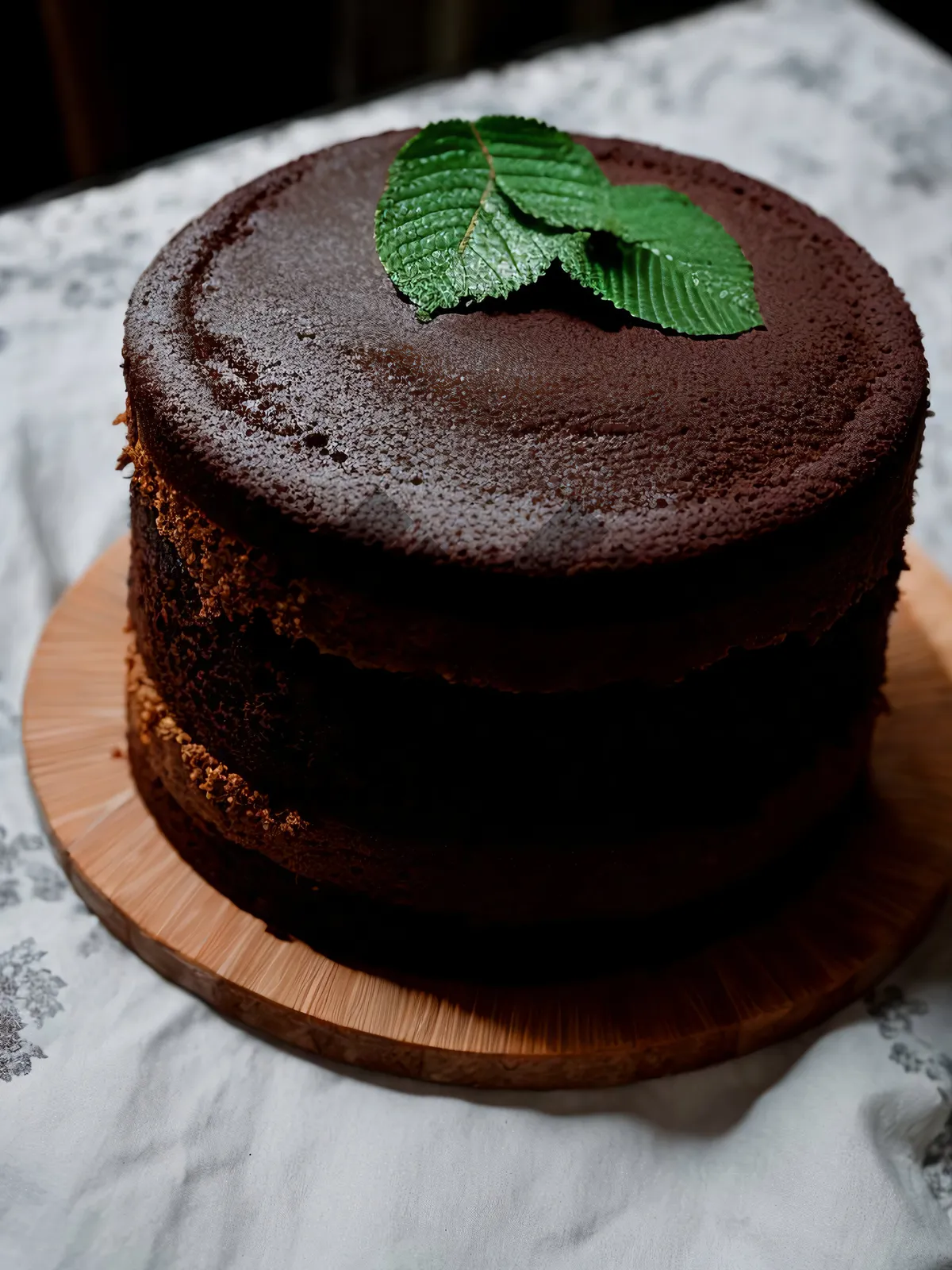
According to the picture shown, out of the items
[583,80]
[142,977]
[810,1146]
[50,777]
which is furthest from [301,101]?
[810,1146]

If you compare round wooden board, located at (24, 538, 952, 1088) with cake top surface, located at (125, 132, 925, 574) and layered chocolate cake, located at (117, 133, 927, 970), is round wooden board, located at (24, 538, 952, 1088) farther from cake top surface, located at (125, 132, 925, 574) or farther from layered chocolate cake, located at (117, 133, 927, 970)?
cake top surface, located at (125, 132, 925, 574)

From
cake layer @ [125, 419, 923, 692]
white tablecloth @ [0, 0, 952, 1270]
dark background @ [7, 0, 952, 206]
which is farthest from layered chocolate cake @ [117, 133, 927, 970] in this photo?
dark background @ [7, 0, 952, 206]

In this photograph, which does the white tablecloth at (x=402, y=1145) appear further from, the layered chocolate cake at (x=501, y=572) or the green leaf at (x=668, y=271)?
the green leaf at (x=668, y=271)

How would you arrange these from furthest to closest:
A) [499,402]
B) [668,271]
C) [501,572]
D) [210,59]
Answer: [210,59] → [668,271] → [499,402] → [501,572]

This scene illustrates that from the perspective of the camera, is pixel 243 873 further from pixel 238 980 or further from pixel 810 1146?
pixel 810 1146

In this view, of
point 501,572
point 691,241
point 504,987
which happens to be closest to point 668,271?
point 691,241

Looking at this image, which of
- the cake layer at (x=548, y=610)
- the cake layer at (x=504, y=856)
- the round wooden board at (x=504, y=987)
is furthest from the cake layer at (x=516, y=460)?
the round wooden board at (x=504, y=987)

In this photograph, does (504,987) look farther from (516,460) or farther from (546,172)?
(546,172)
